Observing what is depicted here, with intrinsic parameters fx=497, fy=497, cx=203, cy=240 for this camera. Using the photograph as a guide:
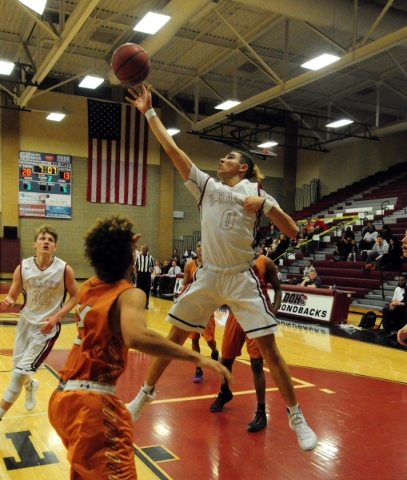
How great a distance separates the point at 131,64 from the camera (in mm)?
3803

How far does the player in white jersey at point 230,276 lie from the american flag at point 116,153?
1770 cm

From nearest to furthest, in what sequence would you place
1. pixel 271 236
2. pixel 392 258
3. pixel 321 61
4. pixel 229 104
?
1. pixel 321 61
2. pixel 392 258
3. pixel 229 104
4. pixel 271 236

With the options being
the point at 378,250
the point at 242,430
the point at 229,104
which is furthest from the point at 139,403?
the point at 229,104

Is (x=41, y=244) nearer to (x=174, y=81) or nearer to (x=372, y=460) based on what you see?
(x=372, y=460)

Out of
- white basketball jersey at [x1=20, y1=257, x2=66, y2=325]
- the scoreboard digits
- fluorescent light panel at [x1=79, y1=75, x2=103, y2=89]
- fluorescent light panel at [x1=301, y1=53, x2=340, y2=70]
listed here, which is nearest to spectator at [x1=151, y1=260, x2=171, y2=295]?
the scoreboard digits

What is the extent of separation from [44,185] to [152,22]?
11073 millimetres

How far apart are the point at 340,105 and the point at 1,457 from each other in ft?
72.6

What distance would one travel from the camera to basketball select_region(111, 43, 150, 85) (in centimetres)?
380

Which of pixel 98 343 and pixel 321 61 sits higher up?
pixel 321 61

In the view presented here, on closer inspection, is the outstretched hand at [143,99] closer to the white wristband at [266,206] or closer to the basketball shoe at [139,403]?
the white wristband at [266,206]

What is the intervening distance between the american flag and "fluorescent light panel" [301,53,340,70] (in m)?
10.2

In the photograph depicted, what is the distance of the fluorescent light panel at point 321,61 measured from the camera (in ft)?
40.2

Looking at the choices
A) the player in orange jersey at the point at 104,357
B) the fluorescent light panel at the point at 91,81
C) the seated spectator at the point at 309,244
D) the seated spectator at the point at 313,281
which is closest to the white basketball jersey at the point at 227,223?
the player in orange jersey at the point at 104,357

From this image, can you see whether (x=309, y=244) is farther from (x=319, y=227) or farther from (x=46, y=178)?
(x=46, y=178)
